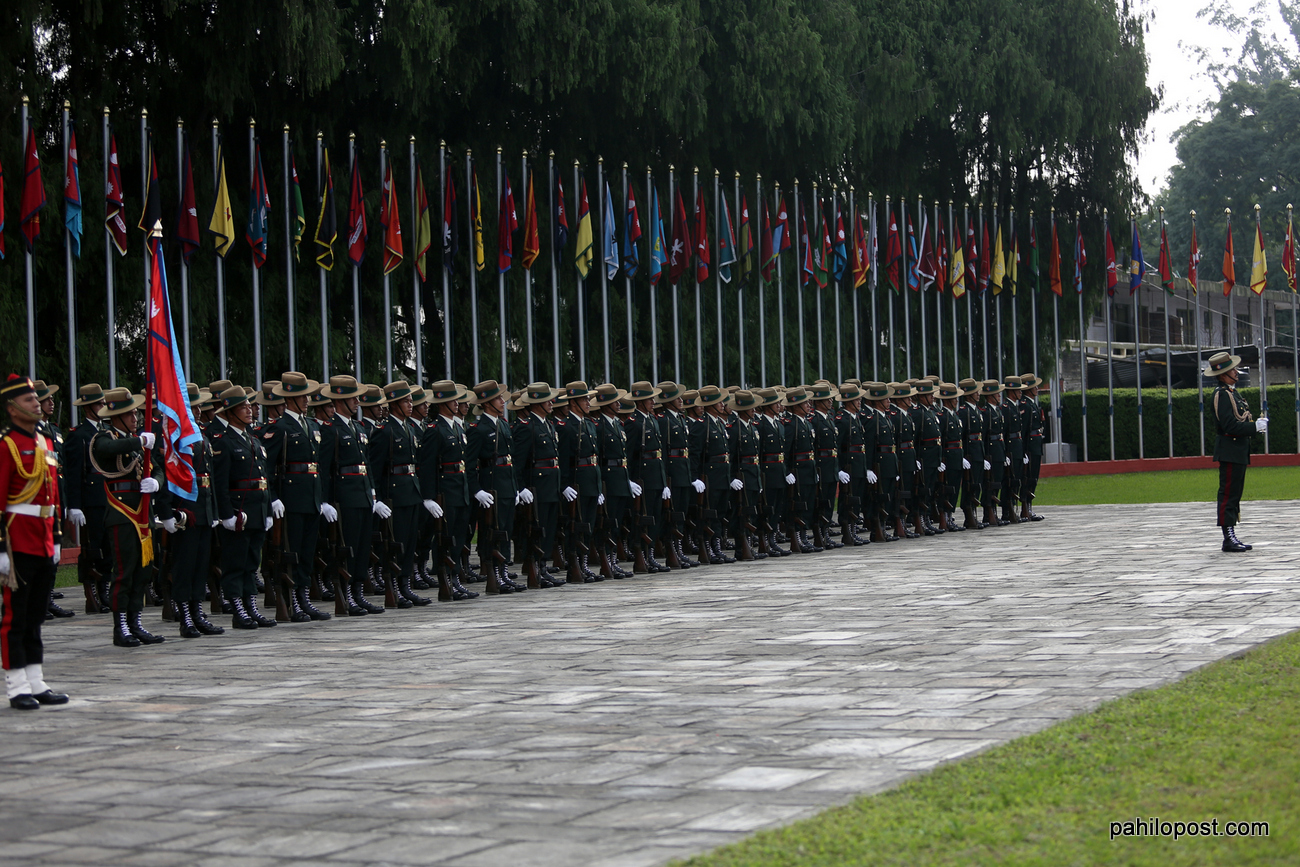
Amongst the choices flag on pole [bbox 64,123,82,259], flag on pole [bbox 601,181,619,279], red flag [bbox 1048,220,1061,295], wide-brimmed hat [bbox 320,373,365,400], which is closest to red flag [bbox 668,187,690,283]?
flag on pole [bbox 601,181,619,279]

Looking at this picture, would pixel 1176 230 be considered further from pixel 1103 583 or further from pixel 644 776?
pixel 644 776

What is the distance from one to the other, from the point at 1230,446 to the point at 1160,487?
44.9 feet

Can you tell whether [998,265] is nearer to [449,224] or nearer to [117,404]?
[449,224]

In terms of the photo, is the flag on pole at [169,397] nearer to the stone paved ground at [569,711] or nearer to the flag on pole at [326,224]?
the stone paved ground at [569,711]

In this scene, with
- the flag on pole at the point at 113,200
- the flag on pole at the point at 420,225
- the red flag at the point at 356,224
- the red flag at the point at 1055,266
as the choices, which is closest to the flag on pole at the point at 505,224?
the flag on pole at the point at 420,225

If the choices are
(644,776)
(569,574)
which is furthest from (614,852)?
(569,574)

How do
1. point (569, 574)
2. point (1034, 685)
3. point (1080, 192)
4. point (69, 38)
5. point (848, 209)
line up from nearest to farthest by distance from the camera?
1. point (1034, 685)
2. point (569, 574)
3. point (69, 38)
4. point (848, 209)
5. point (1080, 192)

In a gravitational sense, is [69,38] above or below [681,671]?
above

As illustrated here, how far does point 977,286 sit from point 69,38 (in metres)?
17.6

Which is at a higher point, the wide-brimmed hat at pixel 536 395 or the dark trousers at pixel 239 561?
the wide-brimmed hat at pixel 536 395

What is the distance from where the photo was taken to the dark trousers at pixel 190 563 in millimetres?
10156

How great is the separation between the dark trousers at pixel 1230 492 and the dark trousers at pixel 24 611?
387 inches

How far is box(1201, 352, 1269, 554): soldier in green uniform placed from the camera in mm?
13047

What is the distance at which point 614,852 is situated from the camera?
14.0 ft
